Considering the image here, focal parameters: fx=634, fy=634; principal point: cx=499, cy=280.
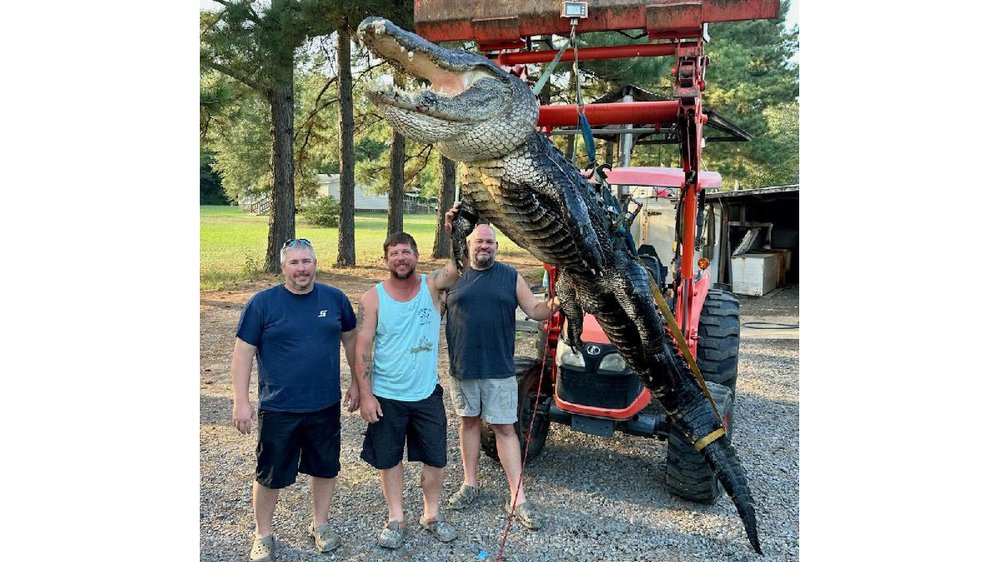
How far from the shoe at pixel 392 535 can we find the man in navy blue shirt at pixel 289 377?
42cm

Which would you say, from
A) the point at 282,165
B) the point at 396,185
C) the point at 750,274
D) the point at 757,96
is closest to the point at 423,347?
the point at 282,165

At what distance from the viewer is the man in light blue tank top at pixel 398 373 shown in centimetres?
306

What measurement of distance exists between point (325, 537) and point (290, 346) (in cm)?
100

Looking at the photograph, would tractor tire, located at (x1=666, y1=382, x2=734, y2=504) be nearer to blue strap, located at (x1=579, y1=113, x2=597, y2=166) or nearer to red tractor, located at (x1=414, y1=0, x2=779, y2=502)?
red tractor, located at (x1=414, y1=0, x2=779, y2=502)

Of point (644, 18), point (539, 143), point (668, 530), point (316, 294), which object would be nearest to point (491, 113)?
point (539, 143)

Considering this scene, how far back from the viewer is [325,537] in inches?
123

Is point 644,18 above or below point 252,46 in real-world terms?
below

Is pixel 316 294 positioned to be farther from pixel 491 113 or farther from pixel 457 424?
pixel 457 424

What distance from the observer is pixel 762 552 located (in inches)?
124

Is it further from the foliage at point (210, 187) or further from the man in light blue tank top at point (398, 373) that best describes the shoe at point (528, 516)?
the foliage at point (210, 187)

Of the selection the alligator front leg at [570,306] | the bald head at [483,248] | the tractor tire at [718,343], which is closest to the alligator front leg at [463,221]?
the alligator front leg at [570,306]

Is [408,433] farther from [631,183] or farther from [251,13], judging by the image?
[251,13]

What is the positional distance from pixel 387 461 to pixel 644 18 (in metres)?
2.30

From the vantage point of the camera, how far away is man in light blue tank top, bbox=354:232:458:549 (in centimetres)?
306
